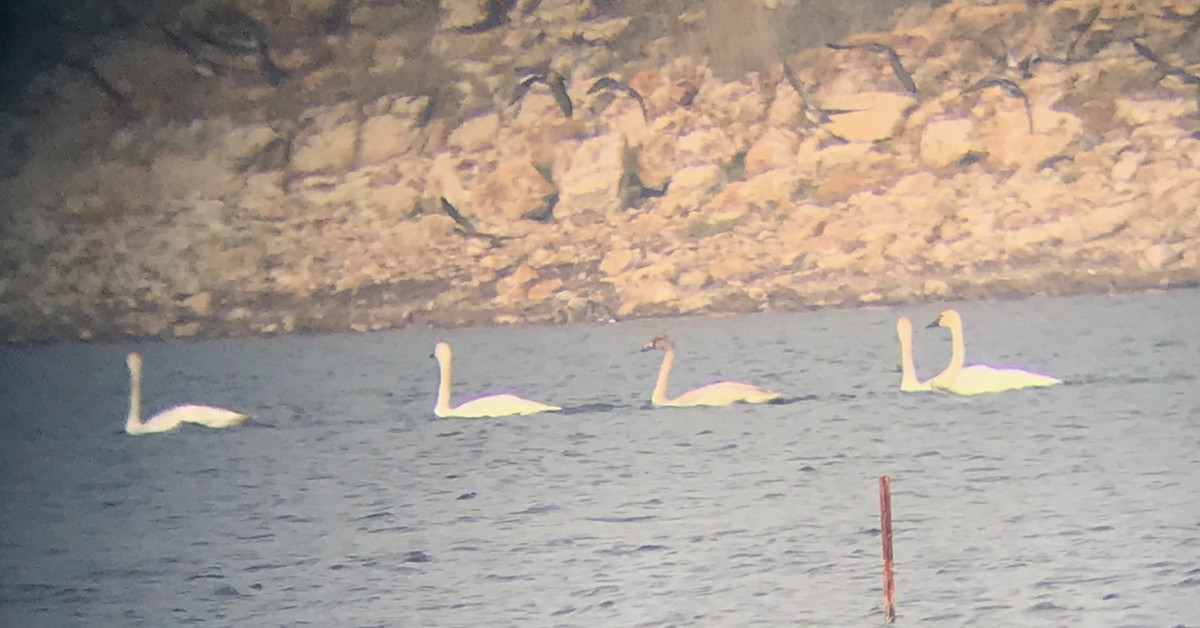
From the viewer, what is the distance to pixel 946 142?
3494 mm

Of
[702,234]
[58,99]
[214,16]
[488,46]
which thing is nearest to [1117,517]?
[702,234]

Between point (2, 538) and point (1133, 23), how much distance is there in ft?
11.6

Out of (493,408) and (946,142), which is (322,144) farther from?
(946,142)

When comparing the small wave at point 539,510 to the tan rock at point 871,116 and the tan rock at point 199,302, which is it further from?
the tan rock at point 871,116

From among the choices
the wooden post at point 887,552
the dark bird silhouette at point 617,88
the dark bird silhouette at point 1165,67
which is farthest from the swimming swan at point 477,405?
the dark bird silhouette at point 1165,67

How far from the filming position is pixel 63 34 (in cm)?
353

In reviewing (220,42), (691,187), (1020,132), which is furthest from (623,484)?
(220,42)

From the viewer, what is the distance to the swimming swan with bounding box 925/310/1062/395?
3512 mm

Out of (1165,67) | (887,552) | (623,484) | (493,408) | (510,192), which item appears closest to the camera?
(887,552)

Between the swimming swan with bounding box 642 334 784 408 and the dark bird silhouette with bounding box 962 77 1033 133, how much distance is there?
1.10 meters

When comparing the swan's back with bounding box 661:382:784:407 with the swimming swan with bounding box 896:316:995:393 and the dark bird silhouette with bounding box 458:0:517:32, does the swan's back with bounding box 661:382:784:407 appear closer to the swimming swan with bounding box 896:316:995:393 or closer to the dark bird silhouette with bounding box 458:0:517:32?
the swimming swan with bounding box 896:316:995:393

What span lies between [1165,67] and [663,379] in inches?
68.3

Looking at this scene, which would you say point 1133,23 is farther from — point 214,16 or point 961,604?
point 214,16

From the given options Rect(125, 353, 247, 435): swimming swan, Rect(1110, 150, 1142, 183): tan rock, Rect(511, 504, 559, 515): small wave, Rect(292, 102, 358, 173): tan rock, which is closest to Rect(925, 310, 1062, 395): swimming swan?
Rect(1110, 150, 1142, 183): tan rock
